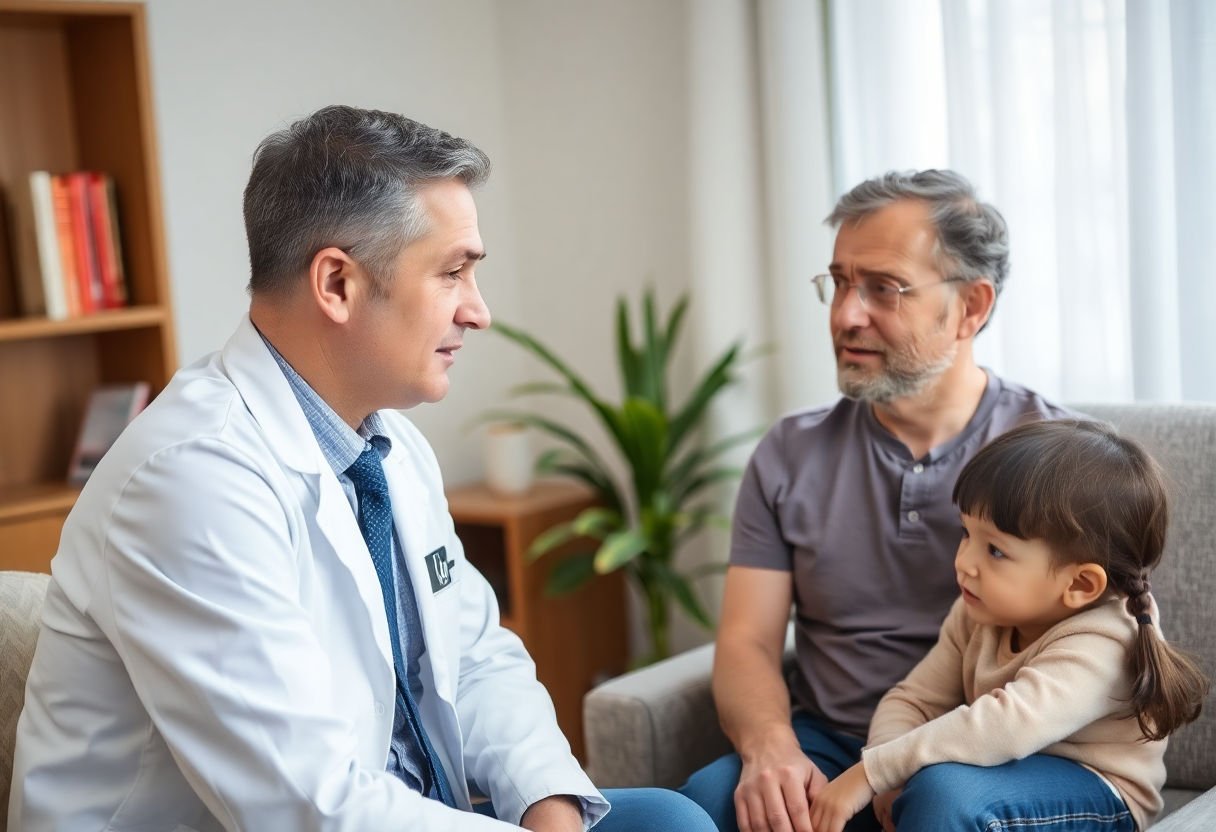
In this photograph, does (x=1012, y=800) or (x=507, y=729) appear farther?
(x=507, y=729)

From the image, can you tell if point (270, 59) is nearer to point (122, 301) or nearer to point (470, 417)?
point (122, 301)

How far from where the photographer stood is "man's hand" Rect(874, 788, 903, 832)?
65.2 inches

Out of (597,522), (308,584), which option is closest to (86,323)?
(597,522)

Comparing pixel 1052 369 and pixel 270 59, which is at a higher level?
pixel 270 59

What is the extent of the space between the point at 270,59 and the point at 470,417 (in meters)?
1.14

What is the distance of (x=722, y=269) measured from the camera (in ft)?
10.4

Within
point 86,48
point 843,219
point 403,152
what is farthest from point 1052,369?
point 86,48

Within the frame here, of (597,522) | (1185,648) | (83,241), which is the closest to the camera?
(1185,648)

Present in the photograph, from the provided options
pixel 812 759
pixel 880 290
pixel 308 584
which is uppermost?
pixel 880 290

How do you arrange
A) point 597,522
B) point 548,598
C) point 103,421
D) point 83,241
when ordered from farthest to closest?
point 548,598
point 597,522
point 103,421
point 83,241

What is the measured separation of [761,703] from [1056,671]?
18.7 inches

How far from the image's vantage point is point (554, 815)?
1.52m

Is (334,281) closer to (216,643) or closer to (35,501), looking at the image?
(216,643)

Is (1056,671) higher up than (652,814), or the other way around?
(1056,671)
